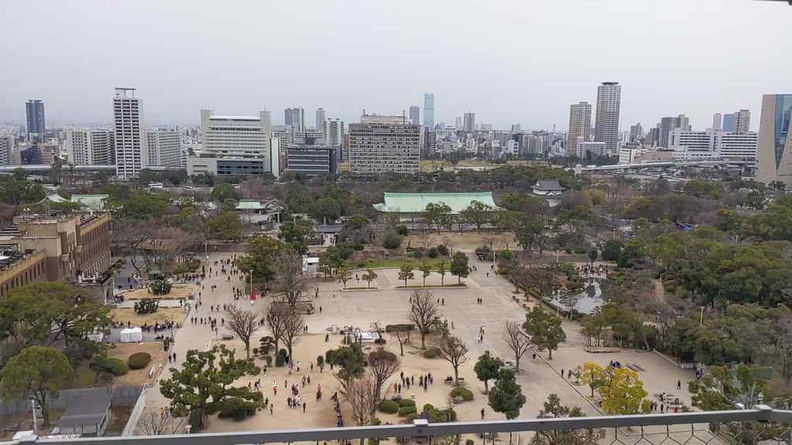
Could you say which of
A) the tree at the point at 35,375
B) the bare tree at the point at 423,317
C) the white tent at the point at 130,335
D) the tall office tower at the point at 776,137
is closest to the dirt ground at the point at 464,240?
the bare tree at the point at 423,317

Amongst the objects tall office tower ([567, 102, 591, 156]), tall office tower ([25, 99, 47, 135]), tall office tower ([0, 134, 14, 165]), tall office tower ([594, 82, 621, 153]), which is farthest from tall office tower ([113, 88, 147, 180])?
tall office tower ([594, 82, 621, 153])

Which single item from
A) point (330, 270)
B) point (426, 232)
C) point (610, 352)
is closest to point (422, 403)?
point (610, 352)

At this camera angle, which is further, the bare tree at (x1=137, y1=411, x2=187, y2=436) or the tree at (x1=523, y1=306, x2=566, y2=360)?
the tree at (x1=523, y1=306, x2=566, y2=360)

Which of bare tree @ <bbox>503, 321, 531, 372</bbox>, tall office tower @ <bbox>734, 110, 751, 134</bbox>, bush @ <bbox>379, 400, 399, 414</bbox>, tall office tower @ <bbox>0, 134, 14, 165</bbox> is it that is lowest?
bush @ <bbox>379, 400, 399, 414</bbox>

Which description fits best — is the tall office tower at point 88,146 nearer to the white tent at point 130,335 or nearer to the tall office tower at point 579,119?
the white tent at point 130,335

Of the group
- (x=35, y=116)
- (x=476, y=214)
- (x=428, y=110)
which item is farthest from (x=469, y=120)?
(x=476, y=214)

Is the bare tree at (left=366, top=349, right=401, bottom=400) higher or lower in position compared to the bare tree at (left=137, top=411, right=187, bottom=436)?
higher

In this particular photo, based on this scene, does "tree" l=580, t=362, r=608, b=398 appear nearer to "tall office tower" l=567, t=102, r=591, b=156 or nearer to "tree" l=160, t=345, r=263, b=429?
"tree" l=160, t=345, r=263, b=429

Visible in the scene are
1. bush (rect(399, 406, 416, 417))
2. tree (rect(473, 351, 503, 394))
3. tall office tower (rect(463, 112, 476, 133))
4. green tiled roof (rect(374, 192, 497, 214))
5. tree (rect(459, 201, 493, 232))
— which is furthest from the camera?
tall office tower (rect(463, 112, 476, 133))
